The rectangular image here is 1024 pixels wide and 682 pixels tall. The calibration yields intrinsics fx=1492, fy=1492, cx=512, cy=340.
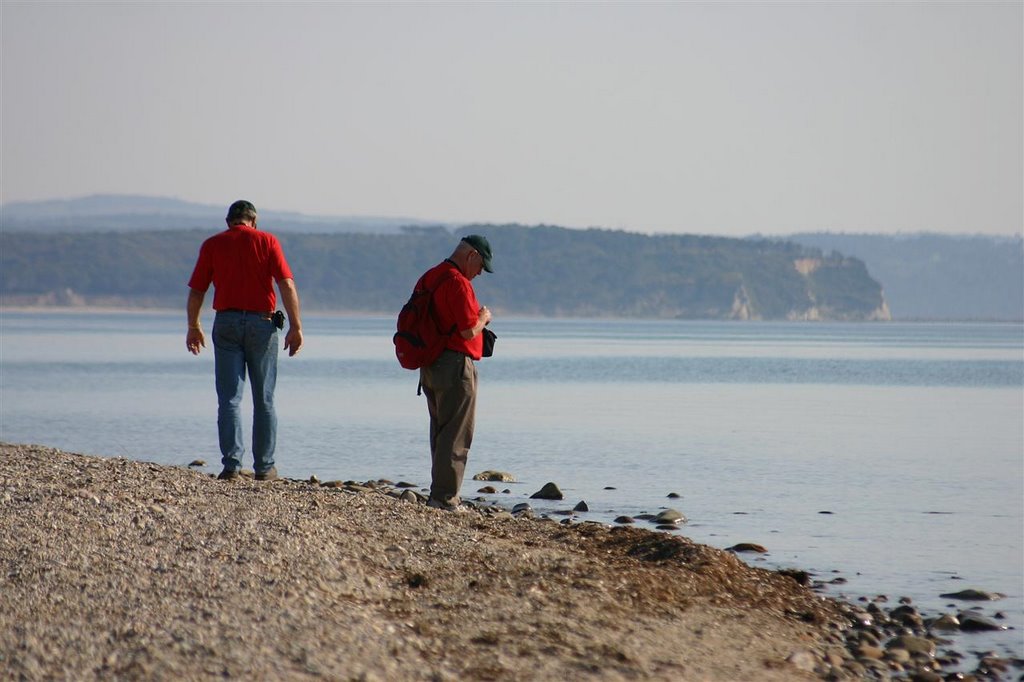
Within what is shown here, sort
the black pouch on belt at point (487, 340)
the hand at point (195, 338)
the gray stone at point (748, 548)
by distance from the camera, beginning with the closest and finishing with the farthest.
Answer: the black pouch on belt at point (487, 340)
the gray stone at point (748, 548)
the hand at point (195, 338)

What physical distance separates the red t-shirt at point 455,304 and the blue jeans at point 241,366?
147 centimetres

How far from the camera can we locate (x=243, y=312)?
1097 cm

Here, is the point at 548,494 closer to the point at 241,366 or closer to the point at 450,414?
the point at 450,414

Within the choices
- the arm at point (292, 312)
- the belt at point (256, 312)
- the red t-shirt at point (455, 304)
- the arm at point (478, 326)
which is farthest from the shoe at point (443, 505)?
the belt at point (256, 312)

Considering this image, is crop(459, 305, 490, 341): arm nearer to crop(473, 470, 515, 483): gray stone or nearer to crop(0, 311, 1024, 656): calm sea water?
crop(0, 311, 1024, 656): calm sea water

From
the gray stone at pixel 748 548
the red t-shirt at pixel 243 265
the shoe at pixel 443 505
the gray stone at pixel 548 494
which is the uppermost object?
the red t-shirt at pixel 243 265

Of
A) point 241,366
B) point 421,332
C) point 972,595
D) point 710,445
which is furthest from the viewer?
point 710,445

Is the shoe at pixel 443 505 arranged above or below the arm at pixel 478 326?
below

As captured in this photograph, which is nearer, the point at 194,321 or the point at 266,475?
the point at 194,321

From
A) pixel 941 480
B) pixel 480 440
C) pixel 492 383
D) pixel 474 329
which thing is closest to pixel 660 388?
pixel 492 383

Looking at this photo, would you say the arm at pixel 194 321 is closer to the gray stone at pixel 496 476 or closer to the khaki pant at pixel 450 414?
the khaki pant at pixel 450 414

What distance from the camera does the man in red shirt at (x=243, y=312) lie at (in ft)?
35.7

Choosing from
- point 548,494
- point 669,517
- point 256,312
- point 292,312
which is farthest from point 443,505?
point 548,494

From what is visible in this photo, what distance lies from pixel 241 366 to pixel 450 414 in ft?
5.57
